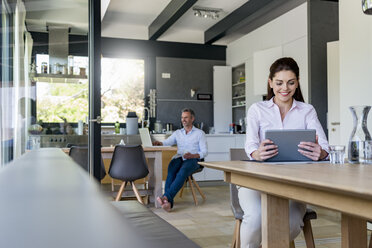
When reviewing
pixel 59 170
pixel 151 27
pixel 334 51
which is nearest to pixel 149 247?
pixel 59 170

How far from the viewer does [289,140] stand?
184cm

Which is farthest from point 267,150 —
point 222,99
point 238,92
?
point 238,92

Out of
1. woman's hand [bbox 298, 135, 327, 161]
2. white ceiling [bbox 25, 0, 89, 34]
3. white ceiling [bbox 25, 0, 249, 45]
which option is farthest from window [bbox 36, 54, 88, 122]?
woman's hand [bbox 298, 135, 327, 161]

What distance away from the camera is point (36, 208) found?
0.21 m

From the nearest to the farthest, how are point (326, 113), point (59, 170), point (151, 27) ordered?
point (59, 170) < point (326, 113) < point (151, 27)

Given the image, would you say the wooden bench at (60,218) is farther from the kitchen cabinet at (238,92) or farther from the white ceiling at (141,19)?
the kitchen cabinet at (238,92)

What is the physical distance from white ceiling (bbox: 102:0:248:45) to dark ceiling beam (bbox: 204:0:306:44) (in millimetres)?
107

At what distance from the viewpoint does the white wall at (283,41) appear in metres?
5.69

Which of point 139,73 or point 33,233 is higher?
point 139,73

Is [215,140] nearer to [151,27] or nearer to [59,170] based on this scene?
[151,27]

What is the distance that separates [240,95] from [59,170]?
7636 mm

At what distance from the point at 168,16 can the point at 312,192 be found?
5435 millimetres

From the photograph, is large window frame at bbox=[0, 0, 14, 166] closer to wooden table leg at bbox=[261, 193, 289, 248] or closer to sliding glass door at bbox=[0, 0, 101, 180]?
sliding glass door at bbox=[0, 0, 101, 180]

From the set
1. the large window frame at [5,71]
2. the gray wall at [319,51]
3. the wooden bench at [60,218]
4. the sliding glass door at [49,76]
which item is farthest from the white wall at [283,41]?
the wooden bench at [60,218]
